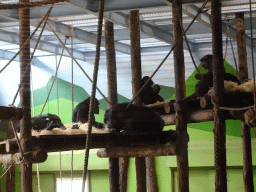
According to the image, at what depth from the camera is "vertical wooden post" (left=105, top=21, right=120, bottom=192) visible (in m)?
6.16

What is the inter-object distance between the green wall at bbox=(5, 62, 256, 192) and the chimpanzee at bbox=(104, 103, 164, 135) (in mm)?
4407

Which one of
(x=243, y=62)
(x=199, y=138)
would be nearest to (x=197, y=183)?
(x=199, y=138)

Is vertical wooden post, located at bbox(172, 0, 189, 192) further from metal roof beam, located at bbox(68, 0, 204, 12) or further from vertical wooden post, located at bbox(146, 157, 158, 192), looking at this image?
vertical wooden post, located at bbox(146, 157, 158, 192)

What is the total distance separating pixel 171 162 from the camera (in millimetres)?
9273

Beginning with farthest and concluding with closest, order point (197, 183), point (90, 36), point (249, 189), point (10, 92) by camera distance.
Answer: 1. point (10, 92)
2. point (197, 183)
3. point (90, 36)
4. point (249, 189)

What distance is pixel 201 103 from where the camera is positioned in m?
5.05

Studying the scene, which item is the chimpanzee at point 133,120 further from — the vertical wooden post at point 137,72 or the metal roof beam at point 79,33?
the metal roof beam at point 79,33

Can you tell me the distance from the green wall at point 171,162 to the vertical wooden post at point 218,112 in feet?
14.0

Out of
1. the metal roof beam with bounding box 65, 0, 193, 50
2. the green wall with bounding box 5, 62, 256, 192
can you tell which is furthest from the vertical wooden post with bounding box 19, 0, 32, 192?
the green wall with bounding box 5, 62, 256, 192

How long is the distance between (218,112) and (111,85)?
2.23m

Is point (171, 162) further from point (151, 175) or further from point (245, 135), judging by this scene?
point (245, 135)

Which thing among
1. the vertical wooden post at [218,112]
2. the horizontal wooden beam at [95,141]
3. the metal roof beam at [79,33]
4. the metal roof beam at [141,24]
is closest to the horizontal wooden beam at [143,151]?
the horizontal wooden beam at [95,141]

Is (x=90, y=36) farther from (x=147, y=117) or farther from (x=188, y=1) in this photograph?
(x=147, y=117)

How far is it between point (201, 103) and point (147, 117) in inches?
29.8
